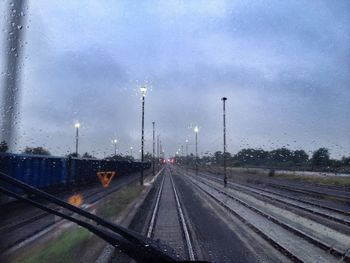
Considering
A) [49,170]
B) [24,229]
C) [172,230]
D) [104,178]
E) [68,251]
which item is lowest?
[172,230]

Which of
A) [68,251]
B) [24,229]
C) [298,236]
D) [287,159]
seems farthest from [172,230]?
[287,159]

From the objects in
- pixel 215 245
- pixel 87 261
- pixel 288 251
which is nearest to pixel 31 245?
pixel 87 261

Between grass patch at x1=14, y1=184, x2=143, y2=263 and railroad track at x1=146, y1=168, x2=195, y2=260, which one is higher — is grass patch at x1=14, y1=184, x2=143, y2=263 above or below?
above

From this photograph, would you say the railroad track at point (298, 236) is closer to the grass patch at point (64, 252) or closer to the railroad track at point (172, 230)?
the railroad track at point (172, 230)

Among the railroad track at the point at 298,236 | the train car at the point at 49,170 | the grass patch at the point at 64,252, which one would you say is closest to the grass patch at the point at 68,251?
the grass patch at the point at 64,252

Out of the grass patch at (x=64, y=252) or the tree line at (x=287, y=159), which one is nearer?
the grass patch at (x=64, y=252)

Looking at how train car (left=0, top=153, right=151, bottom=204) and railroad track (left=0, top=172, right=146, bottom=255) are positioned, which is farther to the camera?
train car (left=0, top=153, right=151, bottom=204)

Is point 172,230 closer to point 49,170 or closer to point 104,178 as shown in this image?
point 104,178

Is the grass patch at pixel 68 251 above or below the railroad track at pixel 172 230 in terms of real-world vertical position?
above

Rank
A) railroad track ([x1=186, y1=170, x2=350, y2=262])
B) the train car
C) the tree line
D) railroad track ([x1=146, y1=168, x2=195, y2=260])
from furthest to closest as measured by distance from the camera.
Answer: the tree line → the train car → railroad track ([x1=146, y1=168, x2=195, y2=260]) → railroad track ([x1=186, y1=170, x2=350, y2=262])

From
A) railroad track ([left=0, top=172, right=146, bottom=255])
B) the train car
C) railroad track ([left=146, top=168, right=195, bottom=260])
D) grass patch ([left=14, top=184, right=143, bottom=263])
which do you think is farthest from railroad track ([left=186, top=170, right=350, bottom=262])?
the train car

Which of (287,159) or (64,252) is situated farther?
(287,159)

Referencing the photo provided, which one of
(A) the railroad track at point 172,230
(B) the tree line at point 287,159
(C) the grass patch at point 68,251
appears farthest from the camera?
(B) the tree line at point 287,159

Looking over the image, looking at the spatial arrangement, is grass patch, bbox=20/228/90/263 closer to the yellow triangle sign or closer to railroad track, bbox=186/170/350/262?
railroad track, bbox=186/170/350/262
